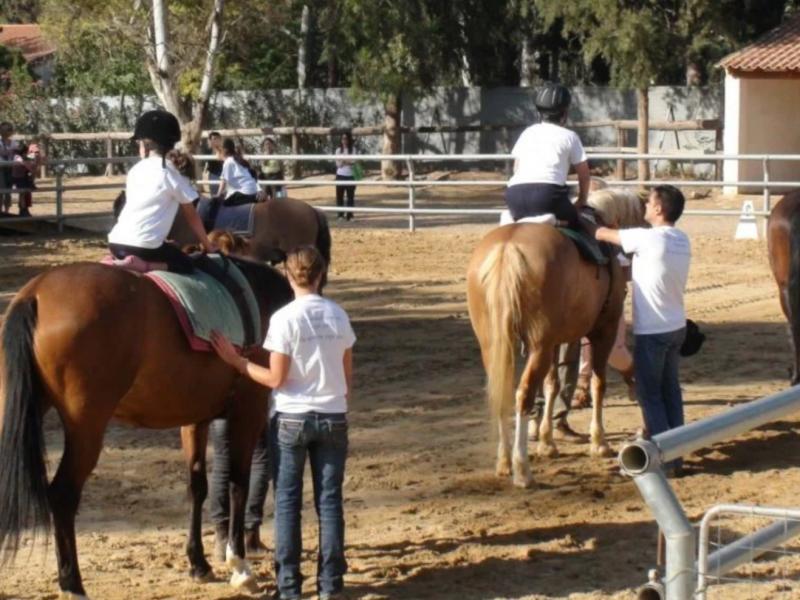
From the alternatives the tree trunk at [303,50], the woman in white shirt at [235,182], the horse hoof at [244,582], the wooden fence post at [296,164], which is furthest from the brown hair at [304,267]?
the tree trunk at [303,50]

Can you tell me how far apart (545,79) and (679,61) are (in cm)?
1161

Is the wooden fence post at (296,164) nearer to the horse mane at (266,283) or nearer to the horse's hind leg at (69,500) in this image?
the horse mane at (266,283)

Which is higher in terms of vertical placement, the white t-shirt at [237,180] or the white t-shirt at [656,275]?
the white t-shirt at [237,180]

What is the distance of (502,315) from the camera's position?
27.7 ft

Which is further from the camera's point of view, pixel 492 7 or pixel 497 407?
pixel 492 7

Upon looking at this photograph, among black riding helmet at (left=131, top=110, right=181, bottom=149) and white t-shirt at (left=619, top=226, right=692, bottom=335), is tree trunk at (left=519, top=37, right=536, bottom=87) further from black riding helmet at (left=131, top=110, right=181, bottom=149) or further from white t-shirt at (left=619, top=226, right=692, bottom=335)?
black riding helmet at (left=131, top=110, right=181, bottom=149)

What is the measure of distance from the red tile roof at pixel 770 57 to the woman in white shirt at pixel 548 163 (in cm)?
2278

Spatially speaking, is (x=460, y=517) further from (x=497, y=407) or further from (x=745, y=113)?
(x=745, y=113)

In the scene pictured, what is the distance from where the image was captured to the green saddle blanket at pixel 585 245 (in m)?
8.81

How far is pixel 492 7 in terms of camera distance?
123 ft

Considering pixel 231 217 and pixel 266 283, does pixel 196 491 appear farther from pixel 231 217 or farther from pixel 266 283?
pixel 231 217

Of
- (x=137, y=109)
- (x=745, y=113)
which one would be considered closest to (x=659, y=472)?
(x=745, y=113)

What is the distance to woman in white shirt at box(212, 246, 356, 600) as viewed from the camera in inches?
239

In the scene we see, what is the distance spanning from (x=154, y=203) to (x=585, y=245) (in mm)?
3071
